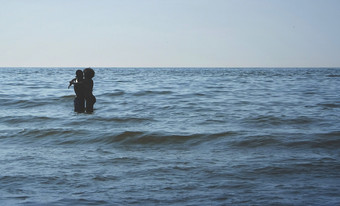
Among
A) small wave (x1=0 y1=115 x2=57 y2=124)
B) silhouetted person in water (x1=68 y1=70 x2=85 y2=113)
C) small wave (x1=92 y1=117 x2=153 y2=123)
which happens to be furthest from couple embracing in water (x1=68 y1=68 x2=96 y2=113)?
small wave (x1=0 y1=115 x2=57 y2=124)

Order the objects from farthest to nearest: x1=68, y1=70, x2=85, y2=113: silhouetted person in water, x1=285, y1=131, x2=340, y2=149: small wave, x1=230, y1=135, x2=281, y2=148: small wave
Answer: x1=68, y1=70, x2=85, y2=113: silhouetted person in water < x1=230, y1=135, x2=281, y2=148: small wave < x1=285, y1=131, x2=340, y2=149: small wave

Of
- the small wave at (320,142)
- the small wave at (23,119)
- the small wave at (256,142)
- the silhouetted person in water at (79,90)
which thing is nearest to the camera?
the small wave at (320,142)

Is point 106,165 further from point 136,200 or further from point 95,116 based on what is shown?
point 95,116

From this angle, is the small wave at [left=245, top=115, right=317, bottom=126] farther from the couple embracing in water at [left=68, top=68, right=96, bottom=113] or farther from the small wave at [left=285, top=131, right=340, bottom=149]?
the couple embracing in water at [left=68, top=68, right=96, bottom=113]

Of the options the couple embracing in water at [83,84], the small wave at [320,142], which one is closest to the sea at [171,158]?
the small wave at [320,142]

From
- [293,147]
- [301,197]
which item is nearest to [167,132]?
[293,147]

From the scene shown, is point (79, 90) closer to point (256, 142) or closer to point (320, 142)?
point (256, 142)

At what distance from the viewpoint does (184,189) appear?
423 cm

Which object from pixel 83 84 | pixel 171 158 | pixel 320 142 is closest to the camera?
pixel 171 158

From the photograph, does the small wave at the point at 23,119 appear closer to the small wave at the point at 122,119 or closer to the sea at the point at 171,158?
the sea at the point at 171,158

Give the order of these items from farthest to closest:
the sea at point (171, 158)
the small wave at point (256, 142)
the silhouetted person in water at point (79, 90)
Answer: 1. the silhouetted person in water at point (79, 90)
2. the small wave at point (256, 142)
3. the sea at point (171, 158)

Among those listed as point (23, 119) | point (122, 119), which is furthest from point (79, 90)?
point (23, 119)

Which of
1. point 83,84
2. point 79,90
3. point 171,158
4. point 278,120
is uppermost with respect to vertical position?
point 83,84

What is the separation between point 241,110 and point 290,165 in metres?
6.44
